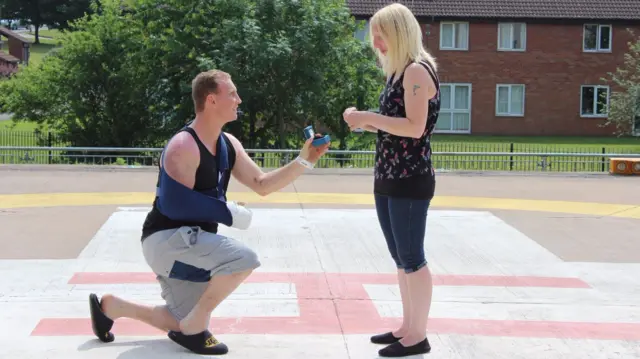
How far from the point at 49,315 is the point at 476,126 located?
30607mm

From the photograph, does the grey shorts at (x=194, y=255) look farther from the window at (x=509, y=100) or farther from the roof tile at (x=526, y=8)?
the window at (x=509, y=100)

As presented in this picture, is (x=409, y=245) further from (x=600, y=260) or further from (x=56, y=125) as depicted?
(x=56, y=125)

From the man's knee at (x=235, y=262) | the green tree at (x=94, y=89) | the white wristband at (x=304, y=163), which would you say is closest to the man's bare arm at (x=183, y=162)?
the man's knee at (x=235, y=262)

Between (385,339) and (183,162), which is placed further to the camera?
(385,339)

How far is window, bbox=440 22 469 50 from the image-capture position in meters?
35.0

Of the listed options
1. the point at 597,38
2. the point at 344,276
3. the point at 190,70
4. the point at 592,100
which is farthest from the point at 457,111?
the point at 344,276

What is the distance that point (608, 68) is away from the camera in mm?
35406

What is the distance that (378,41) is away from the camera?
16.8 ft

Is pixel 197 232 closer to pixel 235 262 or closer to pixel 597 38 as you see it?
pixel 235 262

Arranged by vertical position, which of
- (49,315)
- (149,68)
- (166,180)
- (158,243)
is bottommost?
(49,315)

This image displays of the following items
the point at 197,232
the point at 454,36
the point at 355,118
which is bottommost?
the point at 197,232

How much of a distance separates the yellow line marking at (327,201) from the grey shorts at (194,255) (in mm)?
6430

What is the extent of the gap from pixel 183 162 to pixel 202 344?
102 cm

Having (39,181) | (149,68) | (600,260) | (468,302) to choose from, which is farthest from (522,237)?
(149,68)
